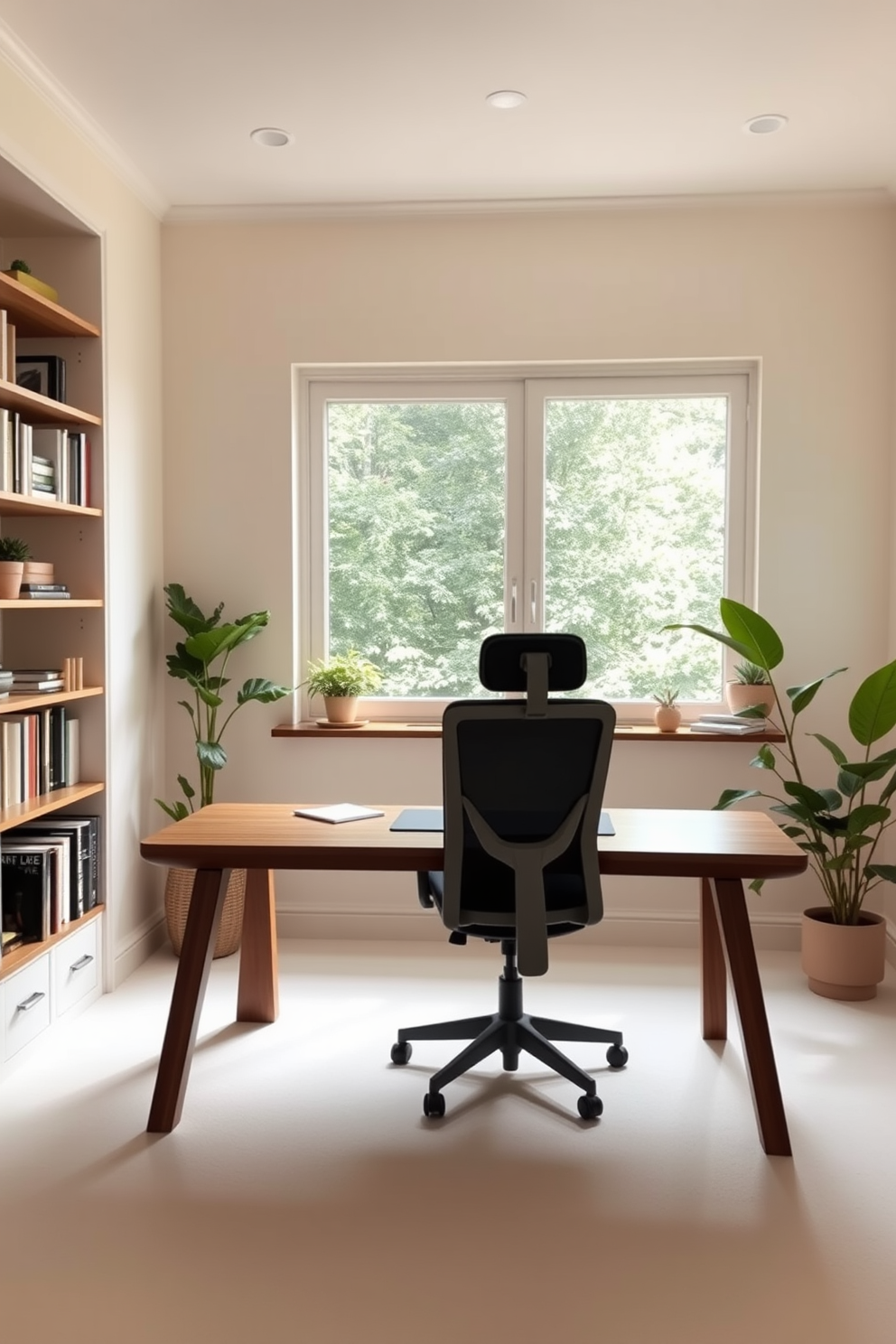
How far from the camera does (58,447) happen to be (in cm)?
341

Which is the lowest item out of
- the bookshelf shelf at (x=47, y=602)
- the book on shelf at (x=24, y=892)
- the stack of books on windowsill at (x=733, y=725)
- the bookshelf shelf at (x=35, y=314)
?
the book on shelf at (x=24, y=892)

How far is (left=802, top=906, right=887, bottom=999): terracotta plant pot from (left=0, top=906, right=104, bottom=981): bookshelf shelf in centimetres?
247

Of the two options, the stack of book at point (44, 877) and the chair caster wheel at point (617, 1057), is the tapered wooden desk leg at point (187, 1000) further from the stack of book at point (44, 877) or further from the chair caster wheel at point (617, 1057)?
the chair caster wheel at point (617, 1057)

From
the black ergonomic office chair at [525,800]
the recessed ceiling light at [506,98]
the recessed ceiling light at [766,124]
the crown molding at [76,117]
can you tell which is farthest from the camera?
the recessed ceiling light at [766,124]

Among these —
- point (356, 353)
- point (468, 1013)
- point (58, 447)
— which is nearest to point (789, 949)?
point (468, 1013)

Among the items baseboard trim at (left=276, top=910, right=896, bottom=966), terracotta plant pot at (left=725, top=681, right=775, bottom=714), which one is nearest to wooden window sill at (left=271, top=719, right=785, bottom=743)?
terracotta plant pot at (left=725, top=681, right=775, bottom=714)

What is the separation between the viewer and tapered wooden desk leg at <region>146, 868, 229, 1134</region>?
8.70ft

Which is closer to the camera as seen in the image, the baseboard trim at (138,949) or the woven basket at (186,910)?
the baseboard trim at (138,949)

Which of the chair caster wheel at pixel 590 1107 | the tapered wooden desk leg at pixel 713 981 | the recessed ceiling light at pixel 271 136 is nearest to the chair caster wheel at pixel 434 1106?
the chair caster wheel at pixel 590 1107

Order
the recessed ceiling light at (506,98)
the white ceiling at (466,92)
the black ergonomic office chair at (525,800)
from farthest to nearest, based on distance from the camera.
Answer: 1. the recessed ceiling light at (506,98)
2. the white ceiling at (466,92)
3. the black ergonomic office chair at (525,800)

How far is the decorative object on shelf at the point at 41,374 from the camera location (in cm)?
349

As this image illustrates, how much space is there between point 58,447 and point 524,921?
2.13 metres

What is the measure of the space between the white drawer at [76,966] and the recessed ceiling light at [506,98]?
293 centimetres

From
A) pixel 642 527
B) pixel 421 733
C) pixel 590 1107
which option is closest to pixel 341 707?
pixel 421 733
